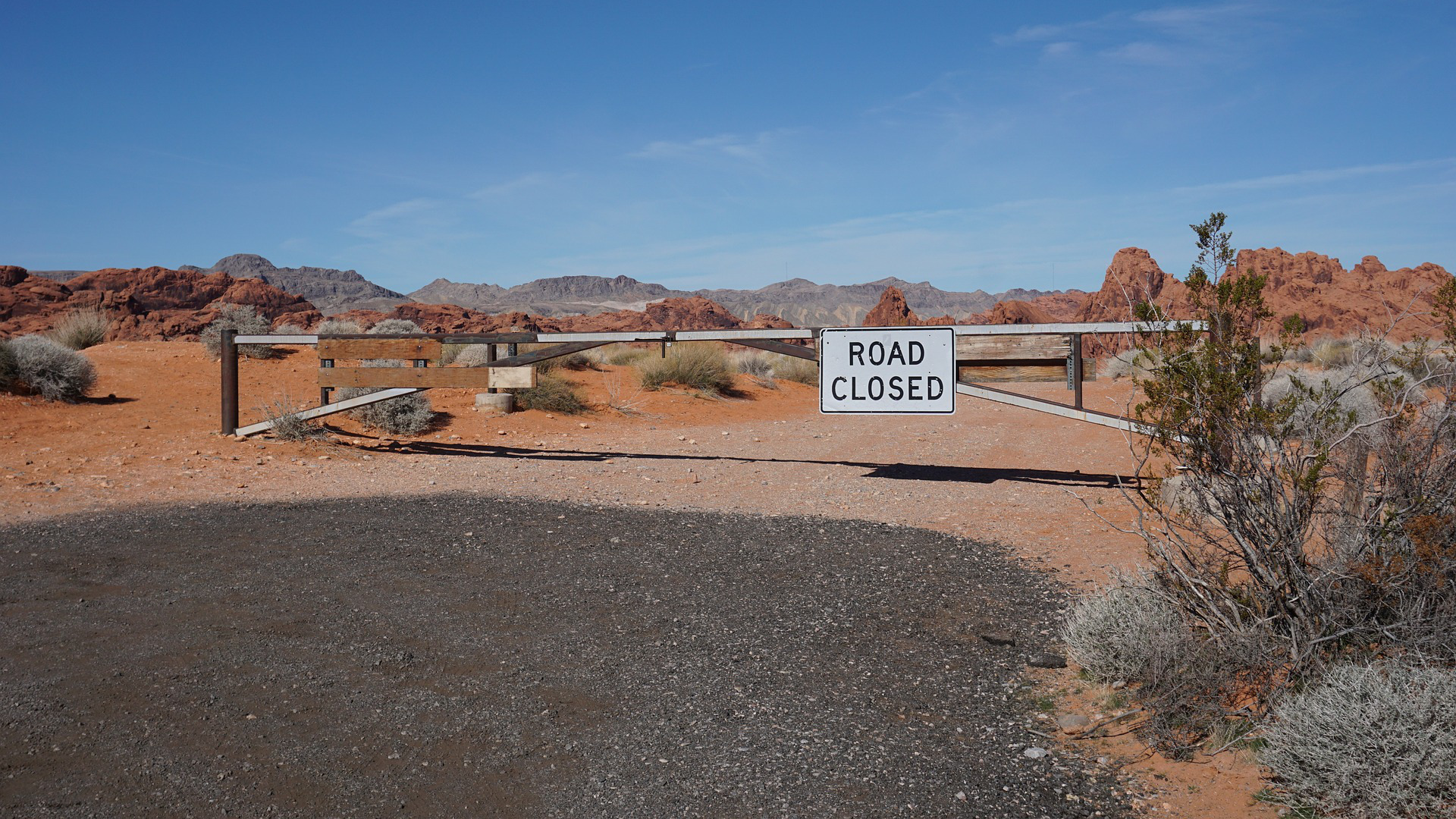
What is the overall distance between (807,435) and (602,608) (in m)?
8.85

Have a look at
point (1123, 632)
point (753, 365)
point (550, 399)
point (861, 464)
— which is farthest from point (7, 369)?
point (753, 365)

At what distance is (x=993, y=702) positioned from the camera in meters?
4.06

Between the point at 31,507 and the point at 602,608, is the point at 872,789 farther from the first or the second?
the point at 31,507

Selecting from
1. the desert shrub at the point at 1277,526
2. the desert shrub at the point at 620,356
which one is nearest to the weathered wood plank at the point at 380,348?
the desert shrub at the point at 1277,526

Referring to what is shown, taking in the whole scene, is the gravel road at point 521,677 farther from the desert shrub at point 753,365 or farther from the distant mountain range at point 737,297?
the distant mountain range at point 737,297

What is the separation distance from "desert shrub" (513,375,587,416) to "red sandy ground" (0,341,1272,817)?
1.11 ft

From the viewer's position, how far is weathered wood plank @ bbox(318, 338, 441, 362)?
1131 cm

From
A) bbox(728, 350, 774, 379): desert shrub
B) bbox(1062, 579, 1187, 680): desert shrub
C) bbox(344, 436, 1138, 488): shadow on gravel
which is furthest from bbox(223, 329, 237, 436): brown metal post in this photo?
bbox(728, 350, 774, 379): desert shrub

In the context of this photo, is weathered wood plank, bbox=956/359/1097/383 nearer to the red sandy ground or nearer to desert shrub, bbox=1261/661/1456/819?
the red sandy ground

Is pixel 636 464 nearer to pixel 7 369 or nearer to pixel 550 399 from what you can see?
pixel 550 399

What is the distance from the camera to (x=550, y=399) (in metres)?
15.4

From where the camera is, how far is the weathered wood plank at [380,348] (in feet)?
37.1

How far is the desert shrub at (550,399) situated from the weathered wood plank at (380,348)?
3502 millimetres

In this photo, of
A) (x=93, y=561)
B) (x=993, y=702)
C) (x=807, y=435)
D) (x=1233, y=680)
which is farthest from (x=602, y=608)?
(x=807, y=435)
